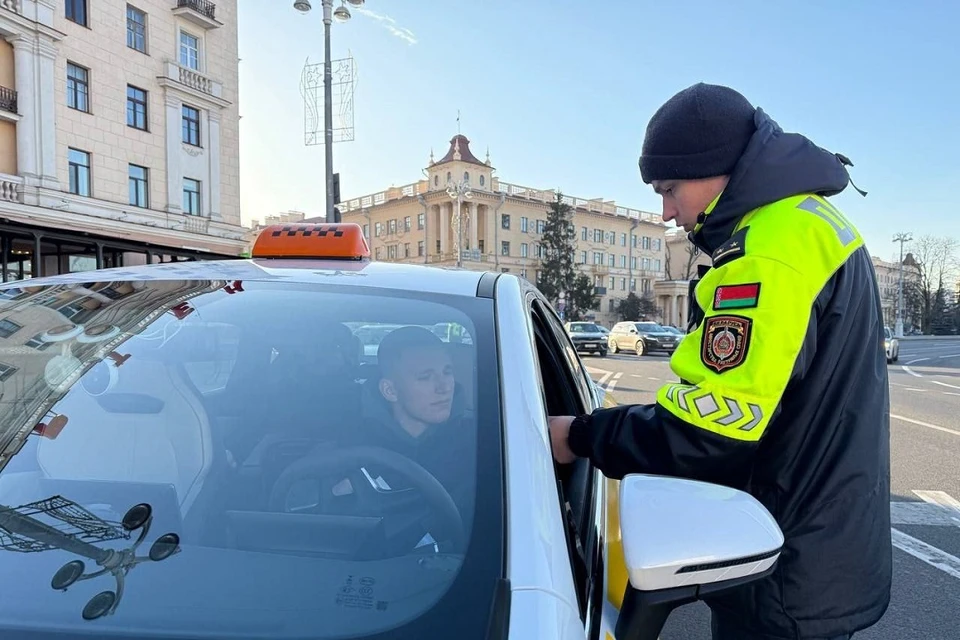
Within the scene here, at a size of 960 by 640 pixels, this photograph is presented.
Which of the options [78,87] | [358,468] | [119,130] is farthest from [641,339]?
[358,468]

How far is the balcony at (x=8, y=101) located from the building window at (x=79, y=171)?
1.95m

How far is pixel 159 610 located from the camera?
90 centimetres

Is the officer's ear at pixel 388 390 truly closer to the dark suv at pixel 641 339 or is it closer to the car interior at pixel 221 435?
the car interior at pixel 221 435

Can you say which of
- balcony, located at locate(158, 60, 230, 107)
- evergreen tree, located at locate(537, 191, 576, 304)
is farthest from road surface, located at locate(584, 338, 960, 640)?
evergreen tree, located at locate(537, 191, 576, 304)

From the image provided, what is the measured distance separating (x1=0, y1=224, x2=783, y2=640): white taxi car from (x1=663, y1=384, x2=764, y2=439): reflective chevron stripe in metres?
0.17

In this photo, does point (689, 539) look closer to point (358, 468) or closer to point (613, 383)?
point (358, 468)

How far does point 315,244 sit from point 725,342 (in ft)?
4.42

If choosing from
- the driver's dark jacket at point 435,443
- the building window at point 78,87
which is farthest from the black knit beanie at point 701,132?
the building window at point 78,87

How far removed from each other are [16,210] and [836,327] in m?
22.7

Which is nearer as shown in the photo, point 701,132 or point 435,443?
point 435,443

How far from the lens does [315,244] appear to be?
2100mm

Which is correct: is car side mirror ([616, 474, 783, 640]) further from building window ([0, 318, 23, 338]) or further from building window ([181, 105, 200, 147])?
building window ([181, 105, 200, 147])

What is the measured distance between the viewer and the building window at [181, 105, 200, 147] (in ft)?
82.8

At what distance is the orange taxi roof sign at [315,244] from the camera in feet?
6.81
